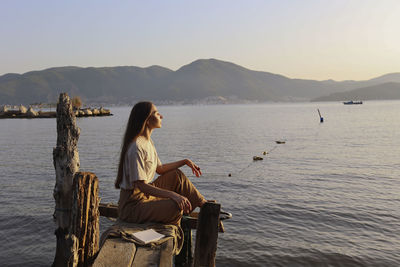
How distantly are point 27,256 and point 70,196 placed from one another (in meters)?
3.97

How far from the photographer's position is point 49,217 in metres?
12.6

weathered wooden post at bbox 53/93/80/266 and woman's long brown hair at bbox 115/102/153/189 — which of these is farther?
weathered wooden post at bbox 53/93/80/266

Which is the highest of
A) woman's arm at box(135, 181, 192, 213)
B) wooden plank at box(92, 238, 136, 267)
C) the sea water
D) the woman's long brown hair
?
the woman's long brown hair

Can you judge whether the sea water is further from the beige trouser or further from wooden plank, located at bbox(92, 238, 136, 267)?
wooden plank, located at bbox(92, 238, 136, 267)

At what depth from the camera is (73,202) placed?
5867mm

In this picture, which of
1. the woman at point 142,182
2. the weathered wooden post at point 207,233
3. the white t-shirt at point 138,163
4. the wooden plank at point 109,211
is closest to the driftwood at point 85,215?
the woman at point 142,182

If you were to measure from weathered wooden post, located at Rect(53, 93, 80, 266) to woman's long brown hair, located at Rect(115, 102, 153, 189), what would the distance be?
1.73 m

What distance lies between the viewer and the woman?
5328 mm

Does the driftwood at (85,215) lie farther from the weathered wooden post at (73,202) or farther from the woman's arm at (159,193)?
the woman's arm at (159,193)

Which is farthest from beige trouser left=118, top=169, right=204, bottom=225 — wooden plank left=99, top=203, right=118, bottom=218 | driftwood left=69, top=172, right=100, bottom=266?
wooden plank left=99, top=203, right=118, bottom=218

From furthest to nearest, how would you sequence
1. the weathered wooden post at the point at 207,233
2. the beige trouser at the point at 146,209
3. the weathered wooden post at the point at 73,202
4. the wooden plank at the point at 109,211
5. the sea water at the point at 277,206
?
1. the sea water at the point at 277,206
2. the wooden plank at the point at 109,211
3. the weathered wooden post at the point at 73,202
4. the beige trouser at the point at 146,209
5. the weathered wooden post at the point at 207,233

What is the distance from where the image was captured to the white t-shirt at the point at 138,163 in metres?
5.30

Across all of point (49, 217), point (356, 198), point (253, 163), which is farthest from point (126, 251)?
point (253, 163)

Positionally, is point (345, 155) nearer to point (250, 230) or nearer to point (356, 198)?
point (356, 198)
